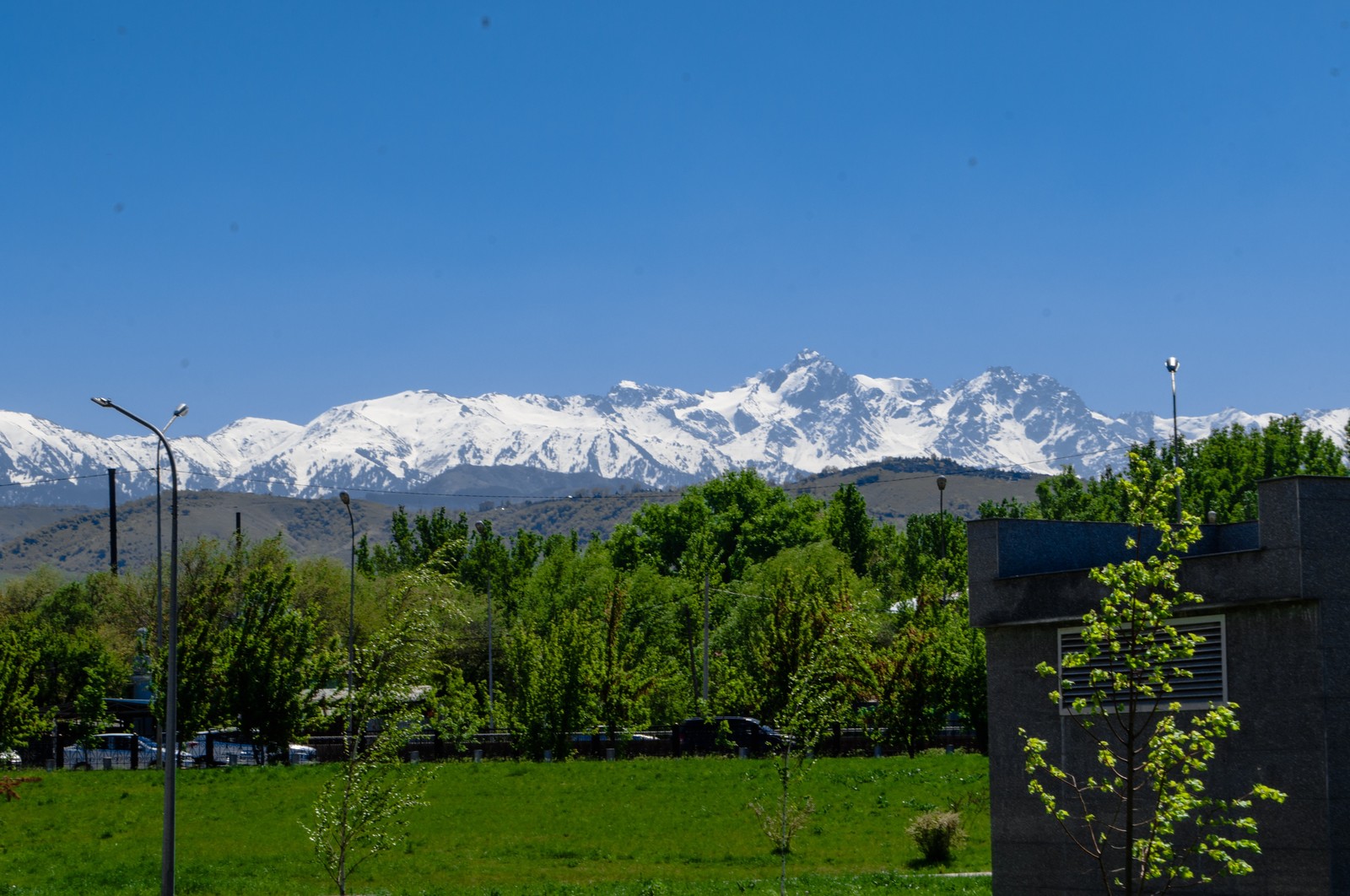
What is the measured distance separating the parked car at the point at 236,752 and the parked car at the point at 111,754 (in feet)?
4.17

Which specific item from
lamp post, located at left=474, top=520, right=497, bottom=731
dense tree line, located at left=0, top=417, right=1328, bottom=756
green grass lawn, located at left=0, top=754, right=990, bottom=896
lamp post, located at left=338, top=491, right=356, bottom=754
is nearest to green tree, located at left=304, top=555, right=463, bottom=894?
dense tree line, located at left=0, top=417, right=1328, bottom=756

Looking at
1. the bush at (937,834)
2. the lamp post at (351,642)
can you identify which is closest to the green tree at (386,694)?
the lamp post at (351,642)

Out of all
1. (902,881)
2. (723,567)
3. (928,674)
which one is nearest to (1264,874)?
(902,881)

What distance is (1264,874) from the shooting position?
18516 mm

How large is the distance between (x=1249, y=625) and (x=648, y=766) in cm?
3040

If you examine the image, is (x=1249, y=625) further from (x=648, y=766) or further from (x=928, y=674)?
(x=928, y=674)

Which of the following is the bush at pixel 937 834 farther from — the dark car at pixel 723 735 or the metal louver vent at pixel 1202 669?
the dark car at pixel 723 735

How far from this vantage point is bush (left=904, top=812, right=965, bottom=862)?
34.6 metres

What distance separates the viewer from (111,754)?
59281mm

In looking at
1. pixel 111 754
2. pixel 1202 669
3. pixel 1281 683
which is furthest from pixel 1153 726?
pixel 111 754

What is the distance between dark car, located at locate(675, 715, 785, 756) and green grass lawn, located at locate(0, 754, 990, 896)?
6.20 meters

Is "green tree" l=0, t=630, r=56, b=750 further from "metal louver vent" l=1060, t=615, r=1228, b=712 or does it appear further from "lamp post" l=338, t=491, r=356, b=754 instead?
"metal louver vent" l=1060, t=615, r=1228, b=712

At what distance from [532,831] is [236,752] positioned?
25.0m

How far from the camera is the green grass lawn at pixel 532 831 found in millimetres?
34062
